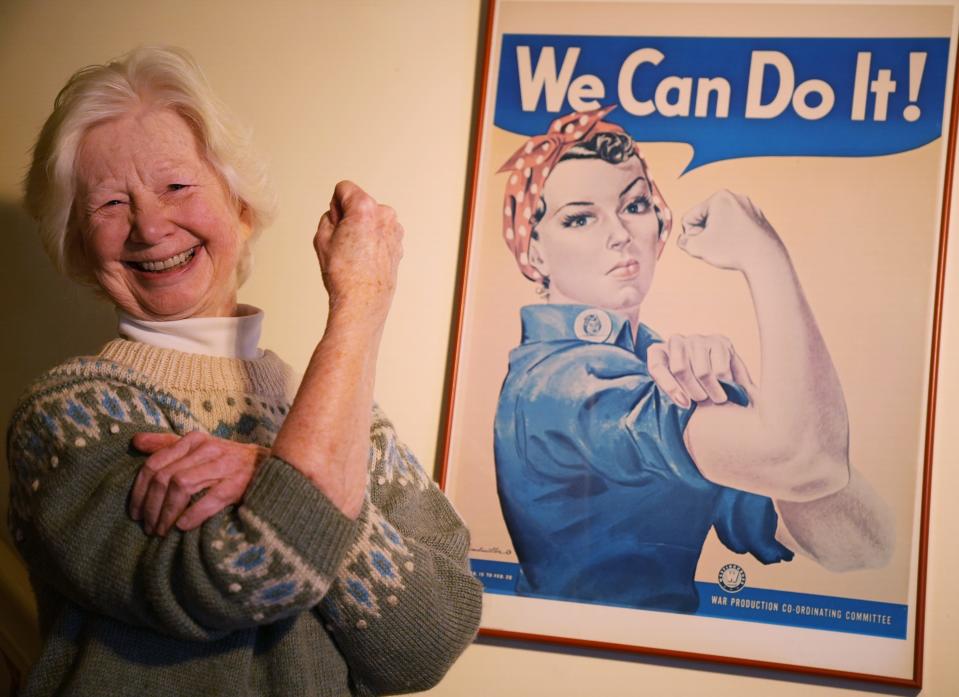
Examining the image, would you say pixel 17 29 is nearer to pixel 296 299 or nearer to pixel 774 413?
pixel 296 299

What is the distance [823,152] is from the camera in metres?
1.46

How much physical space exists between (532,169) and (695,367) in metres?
0.43

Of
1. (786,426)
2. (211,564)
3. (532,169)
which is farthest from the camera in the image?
(532,169)

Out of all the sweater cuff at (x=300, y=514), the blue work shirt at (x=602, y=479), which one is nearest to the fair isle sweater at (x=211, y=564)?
the sweater cuff at (x=300, y=514)

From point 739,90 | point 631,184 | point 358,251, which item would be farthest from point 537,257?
point 358,251

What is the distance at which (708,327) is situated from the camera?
148 cm

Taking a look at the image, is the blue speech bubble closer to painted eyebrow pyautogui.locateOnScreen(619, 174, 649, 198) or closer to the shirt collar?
painted eyebrow pyautogui.locateOnScreen(619, 174, 649, 198)

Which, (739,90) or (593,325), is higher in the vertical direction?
(739,90)

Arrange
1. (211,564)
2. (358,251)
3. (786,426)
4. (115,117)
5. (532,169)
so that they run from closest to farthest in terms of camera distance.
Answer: (211,564) < (358,251) < (115,117) < (786,426) < (532,169)

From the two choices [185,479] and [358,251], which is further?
[358,251]

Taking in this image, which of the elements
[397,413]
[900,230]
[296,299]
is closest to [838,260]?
[900,230]

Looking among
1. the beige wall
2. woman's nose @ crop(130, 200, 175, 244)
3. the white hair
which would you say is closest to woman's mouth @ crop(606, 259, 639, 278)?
the beige wall

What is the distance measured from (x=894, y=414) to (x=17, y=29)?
1717mm

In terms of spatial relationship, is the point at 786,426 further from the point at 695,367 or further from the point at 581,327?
the point at 581,327
